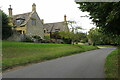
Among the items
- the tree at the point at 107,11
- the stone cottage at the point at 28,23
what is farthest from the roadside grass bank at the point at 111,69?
the stone cottage at the point at 28,23

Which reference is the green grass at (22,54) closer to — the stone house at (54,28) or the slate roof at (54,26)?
the stone house at (54,28)

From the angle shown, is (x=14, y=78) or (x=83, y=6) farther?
(x=83, y=6)

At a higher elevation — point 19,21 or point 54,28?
point 19,21

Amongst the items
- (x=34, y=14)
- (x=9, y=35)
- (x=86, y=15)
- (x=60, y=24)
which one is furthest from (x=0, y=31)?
(x=60, y=24)

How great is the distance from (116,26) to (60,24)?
4081 cm

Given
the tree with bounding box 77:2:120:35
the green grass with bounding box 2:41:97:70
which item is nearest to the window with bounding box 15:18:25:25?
the green grass with bounding box 2:41:97:70

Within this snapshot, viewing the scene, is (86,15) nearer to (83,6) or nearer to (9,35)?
(83,6)

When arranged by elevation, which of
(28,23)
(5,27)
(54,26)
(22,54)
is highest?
(54,26)

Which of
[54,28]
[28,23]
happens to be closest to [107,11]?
[28,23]

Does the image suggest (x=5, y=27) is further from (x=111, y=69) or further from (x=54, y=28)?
(x=54, y=28)

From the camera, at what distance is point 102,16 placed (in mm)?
8344

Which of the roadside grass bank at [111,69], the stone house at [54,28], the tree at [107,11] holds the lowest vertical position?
the roadside grass bank at [111,69]

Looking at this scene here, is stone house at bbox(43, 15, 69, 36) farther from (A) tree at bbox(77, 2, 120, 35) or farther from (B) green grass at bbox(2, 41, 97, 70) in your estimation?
(A) tree at bbox(77, 2, 120, 35)

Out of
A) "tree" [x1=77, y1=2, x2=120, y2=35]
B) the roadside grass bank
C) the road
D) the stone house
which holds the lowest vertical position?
the road
